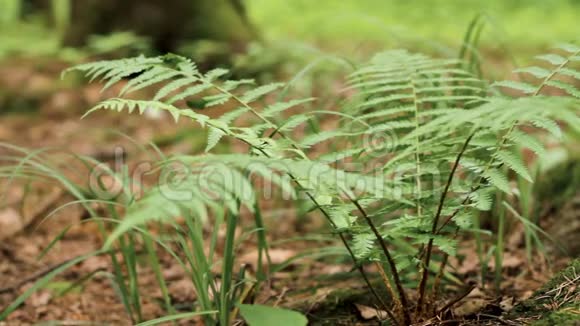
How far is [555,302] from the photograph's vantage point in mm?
1220

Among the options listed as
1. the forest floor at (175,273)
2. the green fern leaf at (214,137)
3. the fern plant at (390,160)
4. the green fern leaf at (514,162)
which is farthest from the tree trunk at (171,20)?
the green fern leaf at (514,162)

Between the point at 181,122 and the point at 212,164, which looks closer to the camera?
the point at 212,164

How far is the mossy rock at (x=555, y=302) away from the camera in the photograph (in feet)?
3.65

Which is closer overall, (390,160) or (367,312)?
(390,160)

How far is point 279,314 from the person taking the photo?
1.13 meters

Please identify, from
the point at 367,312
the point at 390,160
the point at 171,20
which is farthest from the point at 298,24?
the point at 390,160

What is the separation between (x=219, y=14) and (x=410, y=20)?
264 centimetres

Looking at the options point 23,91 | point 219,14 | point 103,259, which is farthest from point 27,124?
point 103,259

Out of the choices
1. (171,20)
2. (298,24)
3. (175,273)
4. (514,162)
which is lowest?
(175,273)

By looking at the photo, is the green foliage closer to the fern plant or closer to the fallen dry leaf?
the fern plant

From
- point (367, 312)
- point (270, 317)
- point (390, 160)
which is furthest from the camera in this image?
point (367, 312)

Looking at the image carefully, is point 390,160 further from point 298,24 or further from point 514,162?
point 298,24

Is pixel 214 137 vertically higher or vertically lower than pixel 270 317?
higher

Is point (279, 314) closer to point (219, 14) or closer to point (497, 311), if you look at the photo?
point (497, 311)
